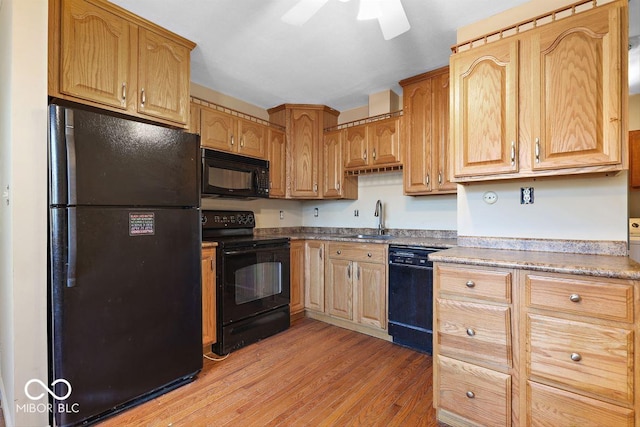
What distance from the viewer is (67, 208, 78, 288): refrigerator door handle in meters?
1.49

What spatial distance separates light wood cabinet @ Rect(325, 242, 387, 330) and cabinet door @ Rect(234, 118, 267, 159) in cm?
126

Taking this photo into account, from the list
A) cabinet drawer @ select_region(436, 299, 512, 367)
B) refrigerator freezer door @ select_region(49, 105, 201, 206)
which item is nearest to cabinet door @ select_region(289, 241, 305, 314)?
refrigerator freezer door @ select_region(49, 105, 201, 206)

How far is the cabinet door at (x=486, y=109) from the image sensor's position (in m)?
1.72

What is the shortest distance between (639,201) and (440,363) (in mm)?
3437

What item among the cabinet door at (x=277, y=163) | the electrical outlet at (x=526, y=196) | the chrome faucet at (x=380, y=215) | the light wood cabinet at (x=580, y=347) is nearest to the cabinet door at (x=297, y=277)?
the cabinet door at (x=277, y=163)

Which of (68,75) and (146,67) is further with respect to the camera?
(146,67)

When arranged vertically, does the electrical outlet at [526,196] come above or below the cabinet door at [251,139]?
below

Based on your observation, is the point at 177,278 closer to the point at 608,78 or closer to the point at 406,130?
the point at 406,130

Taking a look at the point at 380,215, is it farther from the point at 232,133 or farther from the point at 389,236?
the point at 232,133

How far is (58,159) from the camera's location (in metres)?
1.48

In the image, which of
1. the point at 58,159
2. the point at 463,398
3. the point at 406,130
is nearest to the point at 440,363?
the point at 463,398

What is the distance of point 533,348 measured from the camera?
1.37 metres

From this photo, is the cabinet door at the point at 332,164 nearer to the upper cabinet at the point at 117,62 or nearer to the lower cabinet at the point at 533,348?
the upper cabinet at the point at 117,62

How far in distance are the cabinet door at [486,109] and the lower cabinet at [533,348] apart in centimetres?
70
